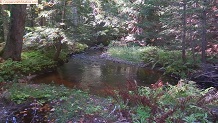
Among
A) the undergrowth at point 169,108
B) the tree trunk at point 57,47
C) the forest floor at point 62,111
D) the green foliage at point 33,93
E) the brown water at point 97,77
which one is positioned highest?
the tree trunk at point 57,47

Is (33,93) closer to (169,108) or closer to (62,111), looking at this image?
(62,111)

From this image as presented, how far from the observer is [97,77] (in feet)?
37.3

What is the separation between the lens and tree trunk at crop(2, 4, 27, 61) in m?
10.9

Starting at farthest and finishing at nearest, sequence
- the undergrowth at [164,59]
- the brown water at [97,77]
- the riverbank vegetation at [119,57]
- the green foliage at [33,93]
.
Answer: the undergrowth at [164,59], the brown water at [97,77], the green foliage at [33,93], the riverbank vegetation at [119,57]

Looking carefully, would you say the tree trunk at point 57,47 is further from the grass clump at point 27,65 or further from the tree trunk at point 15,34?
the tree trunk at point 15,34

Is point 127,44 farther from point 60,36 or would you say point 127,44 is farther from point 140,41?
point 60,36

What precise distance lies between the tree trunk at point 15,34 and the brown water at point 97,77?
62.2 inches

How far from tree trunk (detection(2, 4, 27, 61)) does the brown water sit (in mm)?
1580

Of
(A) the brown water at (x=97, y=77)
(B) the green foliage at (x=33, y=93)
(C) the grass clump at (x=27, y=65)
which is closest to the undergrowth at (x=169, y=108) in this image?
(B) the green foliage at (x=33, y=93)

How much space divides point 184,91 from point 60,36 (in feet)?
24.2

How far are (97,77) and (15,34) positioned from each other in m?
4.04

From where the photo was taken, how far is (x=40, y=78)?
35.2 ft

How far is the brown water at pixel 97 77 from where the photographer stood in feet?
33.2

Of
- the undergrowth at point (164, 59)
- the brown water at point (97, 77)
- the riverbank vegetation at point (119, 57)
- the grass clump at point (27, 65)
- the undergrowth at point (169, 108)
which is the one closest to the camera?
the undergrowth at point (169, 108)
